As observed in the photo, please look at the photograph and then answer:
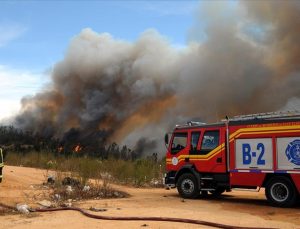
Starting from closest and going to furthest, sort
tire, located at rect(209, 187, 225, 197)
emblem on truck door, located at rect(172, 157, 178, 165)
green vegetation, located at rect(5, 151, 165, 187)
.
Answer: tire, located at rect(209, 187, 225, 197)
emblem on truck door, located at rect(172, 157, 178, 165)
green vegetation, located at rect(5, 151, 165, 187)

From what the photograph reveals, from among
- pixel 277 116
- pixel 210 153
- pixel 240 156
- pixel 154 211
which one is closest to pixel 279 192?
pixel 240 156

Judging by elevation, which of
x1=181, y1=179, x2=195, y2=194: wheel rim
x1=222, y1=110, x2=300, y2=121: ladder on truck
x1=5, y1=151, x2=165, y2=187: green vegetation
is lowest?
x1=181, y1=179, x2=195, y2=194: wheel rim

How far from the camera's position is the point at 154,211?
11.4 meters

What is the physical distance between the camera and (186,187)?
14.7m

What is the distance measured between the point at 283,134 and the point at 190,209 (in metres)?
3.28

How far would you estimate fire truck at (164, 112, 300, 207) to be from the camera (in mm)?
12367

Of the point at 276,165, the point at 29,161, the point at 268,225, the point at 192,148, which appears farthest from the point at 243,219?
the point at 29,161

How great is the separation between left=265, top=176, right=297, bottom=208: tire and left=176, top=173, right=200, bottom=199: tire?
2522mm

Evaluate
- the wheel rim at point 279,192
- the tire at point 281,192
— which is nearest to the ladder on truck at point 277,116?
the tire at point 281,192

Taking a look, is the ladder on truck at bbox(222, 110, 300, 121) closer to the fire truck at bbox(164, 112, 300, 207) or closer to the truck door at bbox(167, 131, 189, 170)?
the fire truck at bbox(164, 112, 300, 207)

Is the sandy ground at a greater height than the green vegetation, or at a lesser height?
lesser

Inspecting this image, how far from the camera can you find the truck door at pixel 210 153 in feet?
45.6

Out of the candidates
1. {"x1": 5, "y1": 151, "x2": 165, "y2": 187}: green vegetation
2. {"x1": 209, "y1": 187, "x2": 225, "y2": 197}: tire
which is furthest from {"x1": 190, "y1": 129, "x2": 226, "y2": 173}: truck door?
{"x1": 5, "y1": 151, "x2": 165, "y2": 187}: green vegetation

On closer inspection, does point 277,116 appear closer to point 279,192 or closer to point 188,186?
point 279,192
